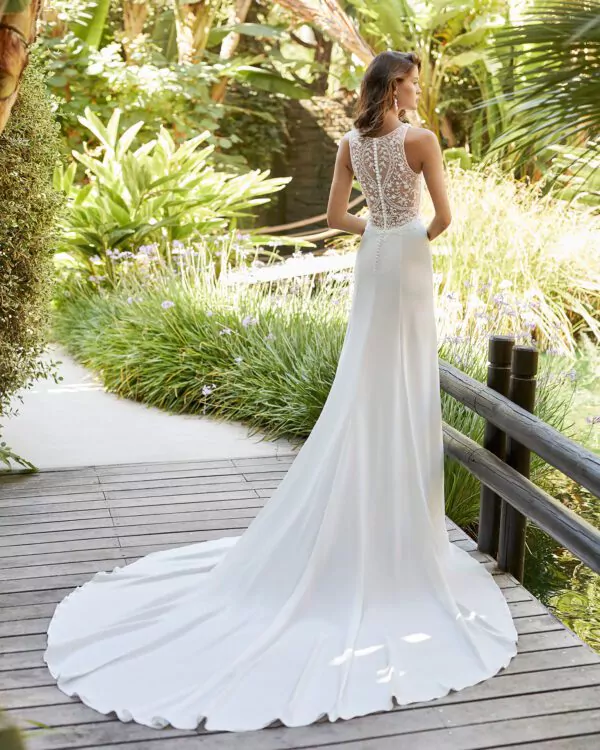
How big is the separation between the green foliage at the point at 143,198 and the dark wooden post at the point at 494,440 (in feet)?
18.1

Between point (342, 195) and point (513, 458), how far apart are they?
1.25m

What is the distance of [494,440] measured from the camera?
13.0ft

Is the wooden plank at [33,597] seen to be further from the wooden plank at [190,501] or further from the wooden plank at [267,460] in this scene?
the wooden plank at [267,460]

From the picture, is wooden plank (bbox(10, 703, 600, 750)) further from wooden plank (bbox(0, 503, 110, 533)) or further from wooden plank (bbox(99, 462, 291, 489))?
wooden plank (bbox(99, 462, 291, 489))

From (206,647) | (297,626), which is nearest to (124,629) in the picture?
(206,647)

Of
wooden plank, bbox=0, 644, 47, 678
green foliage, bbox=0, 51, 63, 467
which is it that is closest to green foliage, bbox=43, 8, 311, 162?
green foliage, bbox=0, 51, 63, 467

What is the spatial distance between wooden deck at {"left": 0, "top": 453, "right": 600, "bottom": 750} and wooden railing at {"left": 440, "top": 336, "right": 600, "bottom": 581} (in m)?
0.17

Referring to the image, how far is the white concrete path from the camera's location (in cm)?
550

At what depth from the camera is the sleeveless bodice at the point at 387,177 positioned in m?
3.34

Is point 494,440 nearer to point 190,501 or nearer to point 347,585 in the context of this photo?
point 347,585

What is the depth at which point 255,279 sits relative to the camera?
7.36 meters

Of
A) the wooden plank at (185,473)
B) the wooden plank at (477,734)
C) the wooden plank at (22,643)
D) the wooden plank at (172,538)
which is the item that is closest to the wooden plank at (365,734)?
the wooden plank at (477,734)

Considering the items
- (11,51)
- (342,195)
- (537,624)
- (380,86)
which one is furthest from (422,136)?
(11,51)

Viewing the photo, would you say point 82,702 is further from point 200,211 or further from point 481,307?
point 200,211
